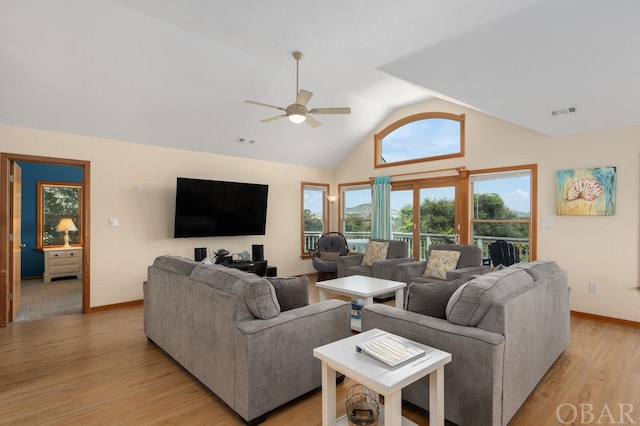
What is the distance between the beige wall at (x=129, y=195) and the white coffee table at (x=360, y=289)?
285cm

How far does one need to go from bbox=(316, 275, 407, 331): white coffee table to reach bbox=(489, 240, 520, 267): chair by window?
1.93m

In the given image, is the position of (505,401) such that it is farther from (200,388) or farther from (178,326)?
(178,326)

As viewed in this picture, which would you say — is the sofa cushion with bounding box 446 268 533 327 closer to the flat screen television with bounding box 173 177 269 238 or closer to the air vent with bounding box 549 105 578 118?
the air vent with bounding box 549 105 578 118

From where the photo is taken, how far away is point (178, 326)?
2.86m

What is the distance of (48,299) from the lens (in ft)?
17.3

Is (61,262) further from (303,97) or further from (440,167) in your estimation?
(440,167)

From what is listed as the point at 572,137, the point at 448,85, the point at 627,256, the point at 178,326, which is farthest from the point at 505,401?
the point at 572,137

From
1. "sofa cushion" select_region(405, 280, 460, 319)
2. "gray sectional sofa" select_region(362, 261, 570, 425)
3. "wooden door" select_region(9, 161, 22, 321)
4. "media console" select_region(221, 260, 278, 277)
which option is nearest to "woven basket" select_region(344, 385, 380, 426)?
"gray sectional sofa" select_region(362, 261, 570, 425)

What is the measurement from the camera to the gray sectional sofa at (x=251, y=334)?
6.91 ft

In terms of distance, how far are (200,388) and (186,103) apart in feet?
12.3

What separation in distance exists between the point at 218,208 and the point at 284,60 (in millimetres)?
2799

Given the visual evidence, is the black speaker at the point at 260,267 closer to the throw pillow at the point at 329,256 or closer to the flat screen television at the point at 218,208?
the flat screen television at the point at 218,208

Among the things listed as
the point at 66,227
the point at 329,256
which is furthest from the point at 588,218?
the point at 66,227

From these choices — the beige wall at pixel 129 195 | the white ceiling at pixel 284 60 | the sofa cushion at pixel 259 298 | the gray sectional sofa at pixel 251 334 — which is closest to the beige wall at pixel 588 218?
the white ceiling at pixel 284 60
